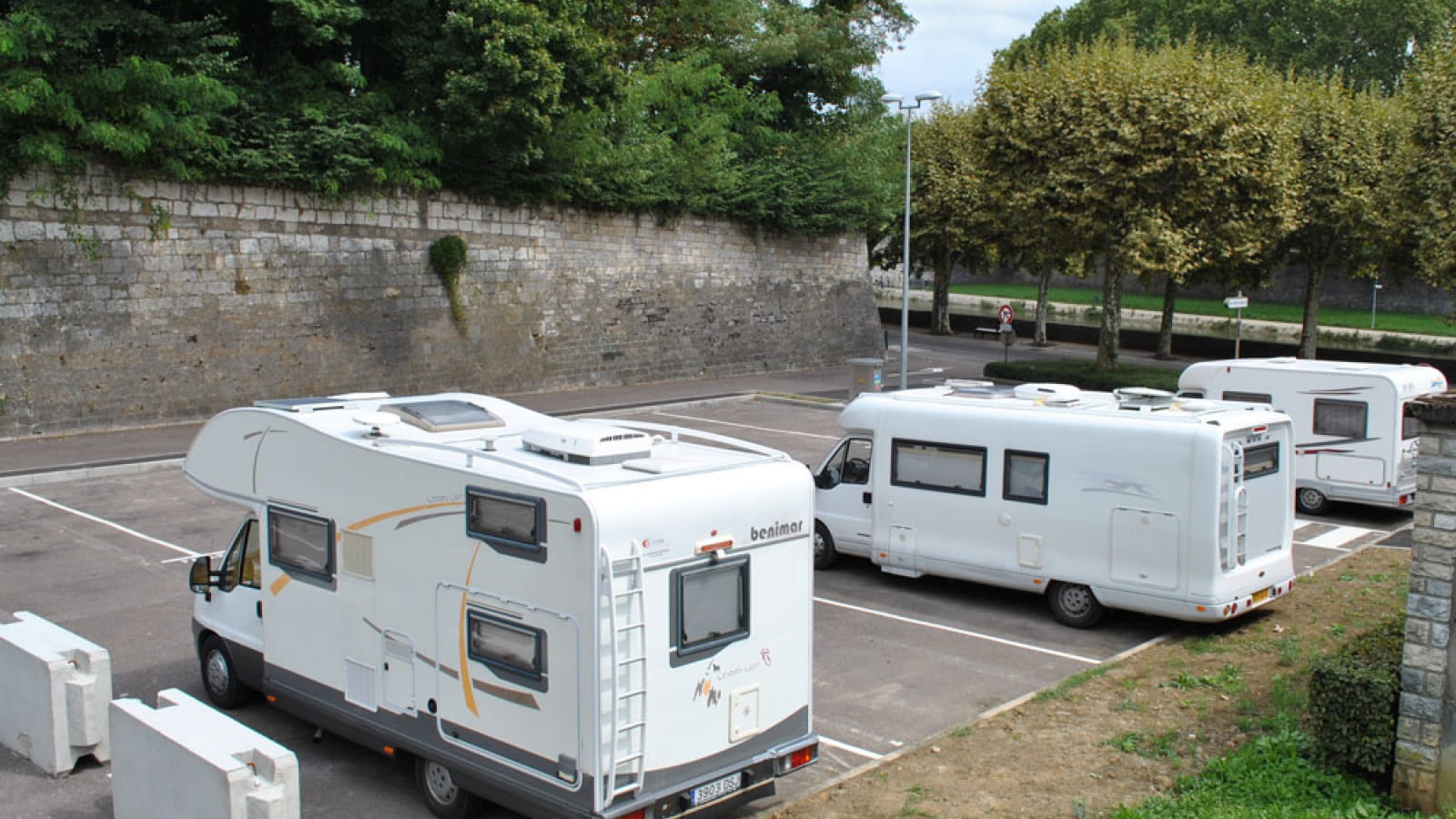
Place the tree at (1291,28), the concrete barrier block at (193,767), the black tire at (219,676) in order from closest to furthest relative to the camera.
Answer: the concrete barrier block at (193,767), the black tire at (219,676), the tree at (1291,28)

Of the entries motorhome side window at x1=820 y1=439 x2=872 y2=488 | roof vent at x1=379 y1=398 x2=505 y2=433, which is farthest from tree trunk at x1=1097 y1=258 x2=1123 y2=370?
roof vent at x1=379 y1=398 x2=505 y2=433

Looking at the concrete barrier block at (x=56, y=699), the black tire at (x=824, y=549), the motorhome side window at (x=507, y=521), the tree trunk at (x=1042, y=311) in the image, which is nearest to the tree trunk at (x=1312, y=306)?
the tree trunk at (x=1042, y=311)

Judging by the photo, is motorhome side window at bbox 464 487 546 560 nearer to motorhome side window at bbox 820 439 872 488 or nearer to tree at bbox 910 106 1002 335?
motorhome side window at bbox 820 439 872 488

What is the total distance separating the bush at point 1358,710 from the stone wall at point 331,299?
20613mm

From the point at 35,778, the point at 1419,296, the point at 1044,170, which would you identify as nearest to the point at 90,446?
the point at 35,778

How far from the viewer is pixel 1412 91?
26.7m

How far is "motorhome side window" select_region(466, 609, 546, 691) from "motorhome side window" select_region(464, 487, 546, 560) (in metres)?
0.44

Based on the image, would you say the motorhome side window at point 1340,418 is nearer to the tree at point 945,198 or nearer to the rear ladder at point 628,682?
the rear ladder at point 628,682

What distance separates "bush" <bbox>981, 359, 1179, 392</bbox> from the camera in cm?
3023

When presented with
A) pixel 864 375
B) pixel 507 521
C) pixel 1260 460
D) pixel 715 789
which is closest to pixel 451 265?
pixel 864 375

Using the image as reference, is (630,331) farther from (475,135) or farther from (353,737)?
(353,737)

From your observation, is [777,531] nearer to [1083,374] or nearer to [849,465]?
[849,465]

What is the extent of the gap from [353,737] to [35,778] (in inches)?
90.3

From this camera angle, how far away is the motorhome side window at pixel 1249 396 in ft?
60.1
